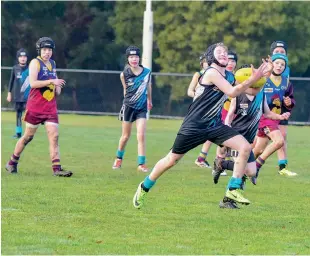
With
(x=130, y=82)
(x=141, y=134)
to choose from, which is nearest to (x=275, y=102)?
(x=141, y=134)

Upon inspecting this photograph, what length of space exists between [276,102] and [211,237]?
657 centimetres

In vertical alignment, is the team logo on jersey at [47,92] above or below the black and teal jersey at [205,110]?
below

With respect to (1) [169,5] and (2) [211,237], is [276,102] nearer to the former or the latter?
(2) [211,237]

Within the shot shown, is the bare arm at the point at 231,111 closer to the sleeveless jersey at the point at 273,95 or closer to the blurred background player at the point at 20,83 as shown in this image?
the sleeveless jersey at the point at 273,95

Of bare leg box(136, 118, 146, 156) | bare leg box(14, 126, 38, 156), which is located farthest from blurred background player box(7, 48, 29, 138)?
bare leg box(14, 126, 38, 156)

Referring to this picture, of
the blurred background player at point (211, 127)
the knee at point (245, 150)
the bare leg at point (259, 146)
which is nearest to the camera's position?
the blurred background player at point (211, 127)

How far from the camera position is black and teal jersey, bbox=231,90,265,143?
1351cm

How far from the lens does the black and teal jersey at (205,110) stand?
11938 millimetres

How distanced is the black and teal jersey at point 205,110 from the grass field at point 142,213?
103 centimetres

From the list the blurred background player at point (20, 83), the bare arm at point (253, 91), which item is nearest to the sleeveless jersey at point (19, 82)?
the blurred background player at point (20, 83)

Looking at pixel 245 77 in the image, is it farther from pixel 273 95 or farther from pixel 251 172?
pixel 273 95

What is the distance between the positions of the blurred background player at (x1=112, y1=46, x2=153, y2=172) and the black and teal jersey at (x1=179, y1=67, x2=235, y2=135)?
5469mm

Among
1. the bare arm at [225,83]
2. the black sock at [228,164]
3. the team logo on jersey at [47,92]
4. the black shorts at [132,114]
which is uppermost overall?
the bare arm at [225,83]

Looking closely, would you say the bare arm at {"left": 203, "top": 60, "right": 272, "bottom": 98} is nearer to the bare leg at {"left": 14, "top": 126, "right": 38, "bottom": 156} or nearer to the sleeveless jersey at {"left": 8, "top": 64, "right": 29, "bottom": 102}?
the bare leg at {"left": 14, "top": 126, "right": 38, "bottom": 156}
